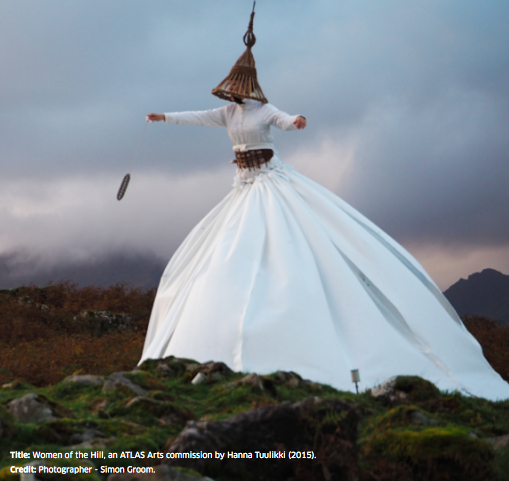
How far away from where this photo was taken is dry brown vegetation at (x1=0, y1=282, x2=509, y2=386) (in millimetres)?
9672

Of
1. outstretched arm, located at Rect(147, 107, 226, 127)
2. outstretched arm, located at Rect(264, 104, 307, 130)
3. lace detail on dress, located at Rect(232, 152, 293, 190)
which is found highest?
outstretched arm, located at Rect(147, 107, 226, 127)

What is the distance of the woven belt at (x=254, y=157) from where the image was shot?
9.19 metres

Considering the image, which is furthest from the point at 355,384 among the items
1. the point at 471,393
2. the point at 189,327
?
the point at 189,327

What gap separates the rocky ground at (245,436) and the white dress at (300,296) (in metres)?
1.49

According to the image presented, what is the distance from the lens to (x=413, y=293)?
8148mm

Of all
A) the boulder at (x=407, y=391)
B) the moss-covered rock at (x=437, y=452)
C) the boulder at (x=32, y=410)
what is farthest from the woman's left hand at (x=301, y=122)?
the boulder at (x=32, y=410)

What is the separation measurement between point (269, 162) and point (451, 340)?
3.88 meters

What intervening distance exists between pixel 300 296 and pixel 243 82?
3953mm

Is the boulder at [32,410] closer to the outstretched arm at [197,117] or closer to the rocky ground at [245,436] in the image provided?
the rocky ground at [245,436]

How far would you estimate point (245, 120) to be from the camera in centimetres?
920

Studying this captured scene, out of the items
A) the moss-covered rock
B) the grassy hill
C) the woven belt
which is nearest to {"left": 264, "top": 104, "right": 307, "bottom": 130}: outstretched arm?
the woven belt

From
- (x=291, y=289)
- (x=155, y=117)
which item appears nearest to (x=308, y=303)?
(x=291, y=289)

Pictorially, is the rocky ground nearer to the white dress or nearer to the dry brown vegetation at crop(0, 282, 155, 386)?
the white dress

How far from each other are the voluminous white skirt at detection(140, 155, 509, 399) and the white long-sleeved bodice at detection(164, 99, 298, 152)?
0.47m
